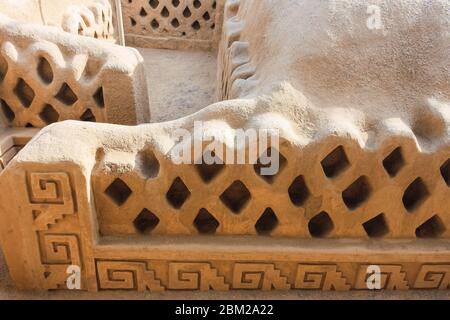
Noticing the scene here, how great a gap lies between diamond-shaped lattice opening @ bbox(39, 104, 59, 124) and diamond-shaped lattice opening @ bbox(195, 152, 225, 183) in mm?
1053

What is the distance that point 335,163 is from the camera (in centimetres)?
155

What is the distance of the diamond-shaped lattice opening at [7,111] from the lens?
6.71 feet

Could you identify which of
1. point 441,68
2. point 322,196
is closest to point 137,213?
point 322,196

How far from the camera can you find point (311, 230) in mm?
1654

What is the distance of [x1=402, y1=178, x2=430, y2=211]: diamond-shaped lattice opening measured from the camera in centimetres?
156

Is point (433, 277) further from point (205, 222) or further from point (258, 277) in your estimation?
point (205, 222)

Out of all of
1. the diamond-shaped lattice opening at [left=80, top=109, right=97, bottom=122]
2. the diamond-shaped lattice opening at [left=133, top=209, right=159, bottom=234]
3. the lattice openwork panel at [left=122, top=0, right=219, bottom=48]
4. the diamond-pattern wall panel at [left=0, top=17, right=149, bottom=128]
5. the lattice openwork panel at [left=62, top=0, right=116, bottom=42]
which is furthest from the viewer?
the lattice openwork panel at [left=122, top=0, right=219, bottom=48]

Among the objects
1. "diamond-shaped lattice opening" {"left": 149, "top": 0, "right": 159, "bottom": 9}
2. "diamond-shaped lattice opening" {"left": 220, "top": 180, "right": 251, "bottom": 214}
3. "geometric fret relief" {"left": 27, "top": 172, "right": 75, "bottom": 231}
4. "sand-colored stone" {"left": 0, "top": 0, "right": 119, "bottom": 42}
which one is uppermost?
"sand-colored stone" {"left": 0, "top": 0, "right": 119, "bottom": 42}

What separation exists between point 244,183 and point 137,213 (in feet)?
1.53

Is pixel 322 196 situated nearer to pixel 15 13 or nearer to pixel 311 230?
pixel 311 230

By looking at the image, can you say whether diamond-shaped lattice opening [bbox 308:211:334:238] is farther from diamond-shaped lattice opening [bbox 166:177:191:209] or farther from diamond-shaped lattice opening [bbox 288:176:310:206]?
diamond-shaped lattice opening [bbox 166:177:191:209]

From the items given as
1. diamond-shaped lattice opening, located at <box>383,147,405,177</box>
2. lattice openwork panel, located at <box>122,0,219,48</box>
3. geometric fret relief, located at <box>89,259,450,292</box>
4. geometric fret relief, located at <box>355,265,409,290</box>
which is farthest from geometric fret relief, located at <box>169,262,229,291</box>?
lattice openwork panel, located at <box>122,0,219,48</box>

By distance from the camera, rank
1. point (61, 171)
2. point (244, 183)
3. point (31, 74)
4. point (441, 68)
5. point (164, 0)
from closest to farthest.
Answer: point (61, 171)
point (244, 183)
point (441, 68)
point (31, 74)
point (164, 0)

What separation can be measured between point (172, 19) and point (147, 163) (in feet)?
12.5
